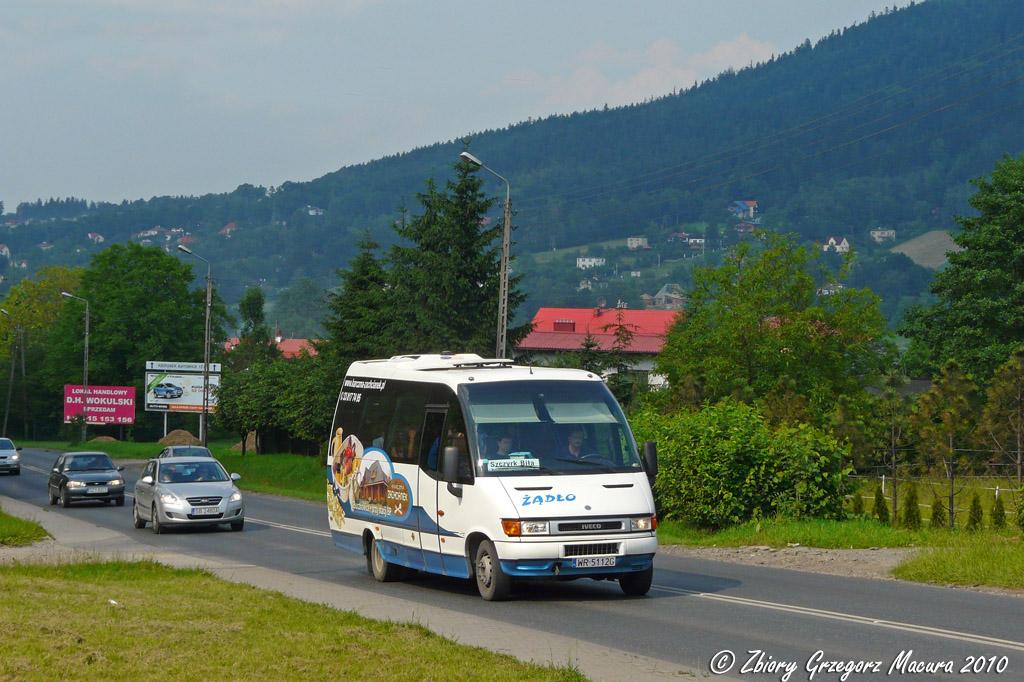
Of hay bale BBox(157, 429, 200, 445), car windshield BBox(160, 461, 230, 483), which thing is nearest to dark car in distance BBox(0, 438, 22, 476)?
hay bale BBox(157, 429, 200, 445)

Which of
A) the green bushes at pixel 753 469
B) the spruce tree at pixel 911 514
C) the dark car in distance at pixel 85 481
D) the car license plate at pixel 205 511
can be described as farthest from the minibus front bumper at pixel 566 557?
the dark car in distance at pixel 85 481

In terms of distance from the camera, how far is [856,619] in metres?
Result: 11.9

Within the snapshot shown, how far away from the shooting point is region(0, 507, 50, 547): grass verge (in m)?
21.4

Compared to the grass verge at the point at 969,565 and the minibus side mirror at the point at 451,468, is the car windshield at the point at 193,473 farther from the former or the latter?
the grass verge at the point at 969,565

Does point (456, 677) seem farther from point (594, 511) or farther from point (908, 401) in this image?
point (908, 401)

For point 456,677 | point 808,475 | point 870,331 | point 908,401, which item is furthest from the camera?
point 870,331

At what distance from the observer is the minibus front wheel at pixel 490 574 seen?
13200 mm

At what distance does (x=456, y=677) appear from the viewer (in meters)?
8.48

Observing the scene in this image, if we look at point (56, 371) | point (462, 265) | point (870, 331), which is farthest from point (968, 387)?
point (56, 371)

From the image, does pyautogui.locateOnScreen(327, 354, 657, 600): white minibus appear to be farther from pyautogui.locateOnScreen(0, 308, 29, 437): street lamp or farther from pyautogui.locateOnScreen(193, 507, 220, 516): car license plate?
pyautogui.locateOnScreen(0, 308, 29, 437): street lamp

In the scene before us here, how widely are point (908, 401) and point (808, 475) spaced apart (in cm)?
3051

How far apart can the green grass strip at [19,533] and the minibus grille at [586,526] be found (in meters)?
12.5

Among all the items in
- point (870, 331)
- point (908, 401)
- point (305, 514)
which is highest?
point (870, 331)

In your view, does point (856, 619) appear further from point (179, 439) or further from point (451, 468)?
point (179, 439)
